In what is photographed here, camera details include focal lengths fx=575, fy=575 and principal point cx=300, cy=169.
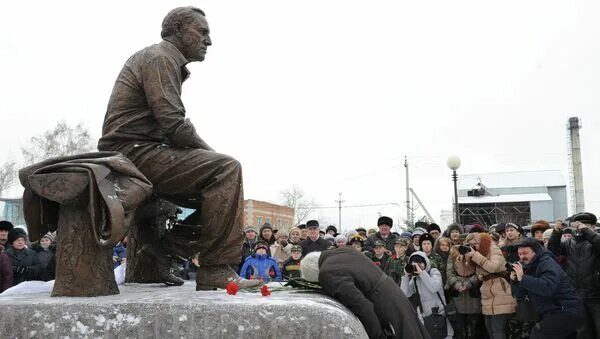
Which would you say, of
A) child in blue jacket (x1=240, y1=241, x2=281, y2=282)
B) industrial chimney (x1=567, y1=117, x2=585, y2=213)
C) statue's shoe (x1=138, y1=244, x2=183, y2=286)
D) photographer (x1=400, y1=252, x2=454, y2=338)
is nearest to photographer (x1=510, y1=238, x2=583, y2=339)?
photographer (x1=400, y1=252, x2=454, y2=338)

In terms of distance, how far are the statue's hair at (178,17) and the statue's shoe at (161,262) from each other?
1.65 metres

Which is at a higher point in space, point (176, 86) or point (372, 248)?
point (176, 86)

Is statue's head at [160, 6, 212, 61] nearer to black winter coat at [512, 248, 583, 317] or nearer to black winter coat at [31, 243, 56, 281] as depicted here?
black winter coat at [512, 248, 583, 317]

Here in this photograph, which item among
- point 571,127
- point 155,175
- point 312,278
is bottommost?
point 312,278

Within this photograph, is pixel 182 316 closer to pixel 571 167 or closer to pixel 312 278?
pixel 312 278

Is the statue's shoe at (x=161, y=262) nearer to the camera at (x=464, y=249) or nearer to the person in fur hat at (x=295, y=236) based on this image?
the camera at (x=464, y=249)

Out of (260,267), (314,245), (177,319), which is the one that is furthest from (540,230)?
(177,319)

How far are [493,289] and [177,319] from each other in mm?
Answer: 5749

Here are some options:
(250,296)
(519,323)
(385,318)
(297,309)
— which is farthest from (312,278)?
(519,323)

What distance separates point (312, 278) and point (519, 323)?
4397 mm

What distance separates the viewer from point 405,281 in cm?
796

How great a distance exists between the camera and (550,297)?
690cm

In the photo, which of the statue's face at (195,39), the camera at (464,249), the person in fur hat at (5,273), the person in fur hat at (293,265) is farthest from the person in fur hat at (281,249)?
the statue's face at (195,39)

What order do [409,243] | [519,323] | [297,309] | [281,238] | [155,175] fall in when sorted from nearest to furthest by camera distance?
[297,309] < [155,175] < [519,323] < [409,243] < [281,238]
